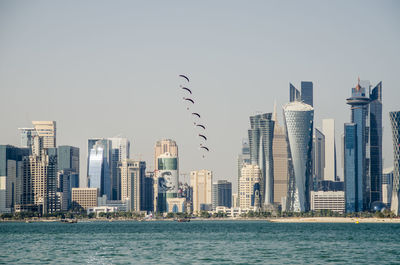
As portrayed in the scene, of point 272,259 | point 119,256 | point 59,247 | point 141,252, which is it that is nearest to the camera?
point 272,259

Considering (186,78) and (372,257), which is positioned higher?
(186,78)

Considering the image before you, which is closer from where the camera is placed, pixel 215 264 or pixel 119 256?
pixel 215 264

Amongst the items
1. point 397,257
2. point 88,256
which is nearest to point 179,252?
point 88,256

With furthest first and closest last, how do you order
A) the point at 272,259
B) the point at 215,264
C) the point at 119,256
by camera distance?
the point at 119,256, the point at 272,259, the point at 215,264

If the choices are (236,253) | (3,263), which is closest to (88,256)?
(3,263)

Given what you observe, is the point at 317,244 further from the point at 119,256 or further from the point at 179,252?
the point at 119,256

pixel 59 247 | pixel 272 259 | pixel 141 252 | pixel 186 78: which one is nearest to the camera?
pixel 272 259

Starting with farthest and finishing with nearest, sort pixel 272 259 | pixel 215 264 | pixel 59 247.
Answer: pixel 59 247
pixel 272 259
pixel 215 264

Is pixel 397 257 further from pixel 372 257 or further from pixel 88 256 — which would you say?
pixel 88 256

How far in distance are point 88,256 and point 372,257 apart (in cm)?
4193

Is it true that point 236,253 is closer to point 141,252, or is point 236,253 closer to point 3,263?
point 141,252

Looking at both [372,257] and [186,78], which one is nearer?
[372,257]

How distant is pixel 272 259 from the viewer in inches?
4181

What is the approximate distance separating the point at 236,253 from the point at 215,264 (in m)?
19.4
